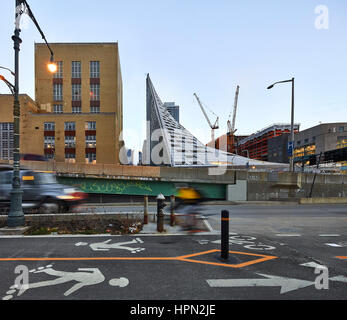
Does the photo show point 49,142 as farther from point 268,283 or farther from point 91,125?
point 268,283

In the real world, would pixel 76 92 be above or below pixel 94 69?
below

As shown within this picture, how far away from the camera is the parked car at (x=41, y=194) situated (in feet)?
29.6

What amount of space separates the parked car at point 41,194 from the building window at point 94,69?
49351mm

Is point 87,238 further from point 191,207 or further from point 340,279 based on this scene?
point 340,279

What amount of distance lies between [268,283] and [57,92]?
6048cm

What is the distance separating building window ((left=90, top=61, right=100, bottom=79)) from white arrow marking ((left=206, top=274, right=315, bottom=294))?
57.6m

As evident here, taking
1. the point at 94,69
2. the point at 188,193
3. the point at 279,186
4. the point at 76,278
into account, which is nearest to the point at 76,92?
the point at 94,69

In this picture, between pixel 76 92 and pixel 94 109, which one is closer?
pixel 76 92

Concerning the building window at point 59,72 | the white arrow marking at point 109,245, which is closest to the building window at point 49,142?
the building window at point 59,72

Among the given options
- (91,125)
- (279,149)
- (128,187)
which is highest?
(91,125)

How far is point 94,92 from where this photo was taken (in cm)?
5150

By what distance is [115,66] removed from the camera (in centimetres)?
5181

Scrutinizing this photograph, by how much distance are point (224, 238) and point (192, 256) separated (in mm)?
933

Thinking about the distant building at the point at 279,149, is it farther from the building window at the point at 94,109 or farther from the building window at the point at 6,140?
the building window at the point at 6,140
